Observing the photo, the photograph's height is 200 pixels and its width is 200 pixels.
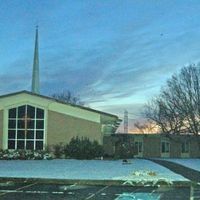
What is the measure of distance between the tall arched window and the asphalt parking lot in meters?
22.2

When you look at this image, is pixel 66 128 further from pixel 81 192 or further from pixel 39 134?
pixel 81 192

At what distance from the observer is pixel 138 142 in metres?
67.9

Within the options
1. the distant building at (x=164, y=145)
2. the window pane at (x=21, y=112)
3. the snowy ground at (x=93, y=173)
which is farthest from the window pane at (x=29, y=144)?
the distant building at (x=164, y=145)

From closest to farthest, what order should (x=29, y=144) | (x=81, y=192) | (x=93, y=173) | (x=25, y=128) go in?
(x=81, y=192), (x=93, y=173), (x=29, y=144), (x=25, y=128)

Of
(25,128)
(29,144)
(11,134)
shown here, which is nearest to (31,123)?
(25,128)

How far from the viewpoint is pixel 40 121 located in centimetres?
4347

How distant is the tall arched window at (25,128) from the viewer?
142ft

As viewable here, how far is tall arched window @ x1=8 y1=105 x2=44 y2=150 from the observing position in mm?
43375

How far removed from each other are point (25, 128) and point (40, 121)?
1283 millimetres

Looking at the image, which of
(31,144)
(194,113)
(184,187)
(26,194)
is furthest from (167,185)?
(194,113)

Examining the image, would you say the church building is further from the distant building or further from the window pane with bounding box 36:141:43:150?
the distant building

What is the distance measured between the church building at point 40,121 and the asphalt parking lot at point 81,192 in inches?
869

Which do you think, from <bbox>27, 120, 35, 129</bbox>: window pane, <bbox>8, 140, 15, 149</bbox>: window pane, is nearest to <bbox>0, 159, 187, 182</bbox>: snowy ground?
<bbox>8, 140, 15, 149</bbox>: window pane

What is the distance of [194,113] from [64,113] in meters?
21.0
